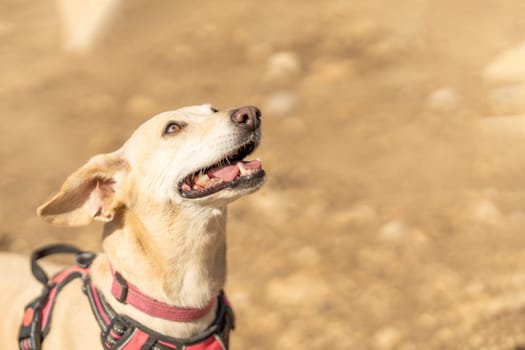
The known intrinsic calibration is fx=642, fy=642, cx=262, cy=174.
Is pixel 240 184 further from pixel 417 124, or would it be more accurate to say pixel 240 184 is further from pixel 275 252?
pixel 417 124

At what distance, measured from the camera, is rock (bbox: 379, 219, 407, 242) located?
18.4 feet

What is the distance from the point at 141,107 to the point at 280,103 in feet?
5.58

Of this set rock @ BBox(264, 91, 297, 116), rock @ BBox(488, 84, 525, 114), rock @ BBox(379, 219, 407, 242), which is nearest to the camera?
rock @ BBox(379, 219, 407, 242)

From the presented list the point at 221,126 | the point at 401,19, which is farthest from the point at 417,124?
the point at 221,126

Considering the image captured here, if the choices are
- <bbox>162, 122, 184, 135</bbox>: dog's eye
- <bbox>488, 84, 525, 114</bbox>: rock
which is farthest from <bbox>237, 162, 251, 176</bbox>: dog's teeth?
<bbox>488, 84, 525, 114</bbox>: rock

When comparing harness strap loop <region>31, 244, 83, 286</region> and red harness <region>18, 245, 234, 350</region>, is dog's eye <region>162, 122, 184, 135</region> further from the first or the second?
harness strap loop <region>31, 244, 83, 286</region>

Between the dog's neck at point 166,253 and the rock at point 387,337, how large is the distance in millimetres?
1881

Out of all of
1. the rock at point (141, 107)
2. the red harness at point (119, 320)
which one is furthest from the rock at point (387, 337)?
the rock at point (141, 107)

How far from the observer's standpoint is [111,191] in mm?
3271

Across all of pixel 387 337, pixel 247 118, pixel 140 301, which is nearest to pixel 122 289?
pixel 140 301

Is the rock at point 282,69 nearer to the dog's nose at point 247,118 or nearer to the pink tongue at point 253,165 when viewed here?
the dog's nose at point 247,118

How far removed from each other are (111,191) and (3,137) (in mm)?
4855

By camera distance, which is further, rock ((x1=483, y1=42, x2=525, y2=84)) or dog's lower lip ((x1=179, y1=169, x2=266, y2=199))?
rock ((x1=483, y1=42, x2=525, y2=84))

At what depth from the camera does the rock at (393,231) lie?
562 centimetres
